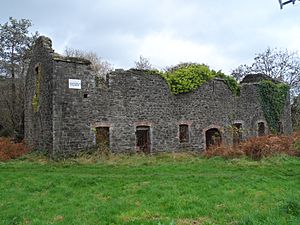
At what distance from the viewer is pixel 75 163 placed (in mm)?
14445

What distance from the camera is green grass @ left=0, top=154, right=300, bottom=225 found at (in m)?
6.65

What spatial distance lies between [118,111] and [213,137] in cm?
681

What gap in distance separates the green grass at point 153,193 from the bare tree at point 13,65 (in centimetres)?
1275

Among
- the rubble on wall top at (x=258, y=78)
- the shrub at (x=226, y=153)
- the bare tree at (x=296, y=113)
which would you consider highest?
the rubble on wall top at (x=258, y=78)

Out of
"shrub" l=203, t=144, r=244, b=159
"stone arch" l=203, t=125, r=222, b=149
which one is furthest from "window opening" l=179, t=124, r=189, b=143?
"shrub" l=203, t=144, r=244, b=159

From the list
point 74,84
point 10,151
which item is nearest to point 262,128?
point 74,84

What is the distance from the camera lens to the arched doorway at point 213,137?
21203mm

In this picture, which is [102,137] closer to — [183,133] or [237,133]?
[183,133]

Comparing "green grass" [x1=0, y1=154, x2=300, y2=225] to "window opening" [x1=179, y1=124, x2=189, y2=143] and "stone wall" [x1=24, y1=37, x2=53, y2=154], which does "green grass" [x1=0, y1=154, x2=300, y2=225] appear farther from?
"window opening" [x1=179, y1=124, x2=189, y2=143]

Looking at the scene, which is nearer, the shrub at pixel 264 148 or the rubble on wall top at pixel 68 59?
the shrub at pixel 264 148

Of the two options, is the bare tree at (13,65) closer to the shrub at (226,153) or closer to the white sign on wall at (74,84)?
the white sign on wall at (74,84)

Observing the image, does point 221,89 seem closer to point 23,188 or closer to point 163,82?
point 163,82

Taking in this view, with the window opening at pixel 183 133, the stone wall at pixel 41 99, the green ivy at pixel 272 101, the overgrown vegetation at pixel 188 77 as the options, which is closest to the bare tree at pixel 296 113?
the green ivy at pixel 272 101

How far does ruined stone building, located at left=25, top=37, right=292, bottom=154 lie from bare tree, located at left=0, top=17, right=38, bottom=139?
210 inches
